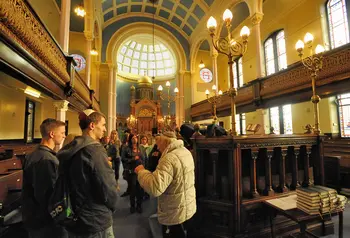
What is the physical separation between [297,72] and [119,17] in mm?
13292

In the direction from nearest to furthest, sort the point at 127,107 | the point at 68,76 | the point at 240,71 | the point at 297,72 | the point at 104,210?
the point at 104,210, the point at 68,76, the point at 297,72, the point at 240,71, the point at 127,107

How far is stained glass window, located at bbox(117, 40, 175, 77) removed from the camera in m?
18.7

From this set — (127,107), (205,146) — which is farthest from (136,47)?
(205,146)

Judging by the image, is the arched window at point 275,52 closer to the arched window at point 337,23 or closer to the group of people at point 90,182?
the arched window at point 337,23

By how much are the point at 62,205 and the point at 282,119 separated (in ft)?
35.7

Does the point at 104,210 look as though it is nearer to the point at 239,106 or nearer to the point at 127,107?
the point at 239,106

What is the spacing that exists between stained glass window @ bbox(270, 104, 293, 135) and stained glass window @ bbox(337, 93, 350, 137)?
2165 millimetres

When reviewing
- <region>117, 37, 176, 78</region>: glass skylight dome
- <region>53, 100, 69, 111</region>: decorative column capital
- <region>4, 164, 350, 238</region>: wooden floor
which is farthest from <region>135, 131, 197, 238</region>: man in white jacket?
<region>117, 37, 176, 78</region>: glass skylight dome

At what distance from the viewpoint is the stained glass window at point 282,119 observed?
941cm

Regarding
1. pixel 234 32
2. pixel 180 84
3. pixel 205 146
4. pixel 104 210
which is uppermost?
pixel 234 32

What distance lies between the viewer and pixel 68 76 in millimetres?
5312

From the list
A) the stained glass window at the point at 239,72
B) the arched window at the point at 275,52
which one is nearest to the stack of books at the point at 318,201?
the arched window at the point at 275,52

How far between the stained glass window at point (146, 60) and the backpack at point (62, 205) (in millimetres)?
18460

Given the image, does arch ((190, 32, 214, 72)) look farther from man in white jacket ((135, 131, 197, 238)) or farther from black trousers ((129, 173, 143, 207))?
man in white jacket ((135, 131, 197, 238))
